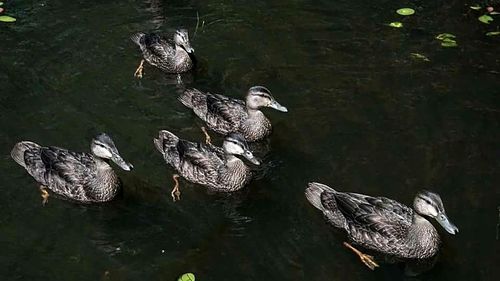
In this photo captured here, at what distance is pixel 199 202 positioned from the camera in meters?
11.6

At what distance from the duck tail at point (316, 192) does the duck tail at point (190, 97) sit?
321 cm

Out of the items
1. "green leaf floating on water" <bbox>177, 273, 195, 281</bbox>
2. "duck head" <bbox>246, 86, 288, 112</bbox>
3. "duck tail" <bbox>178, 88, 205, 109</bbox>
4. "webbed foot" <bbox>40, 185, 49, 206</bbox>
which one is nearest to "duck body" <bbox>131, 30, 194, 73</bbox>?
"duck tail" <bbox>178, 88, 205, 109</bbox>

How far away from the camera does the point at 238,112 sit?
13312 mm

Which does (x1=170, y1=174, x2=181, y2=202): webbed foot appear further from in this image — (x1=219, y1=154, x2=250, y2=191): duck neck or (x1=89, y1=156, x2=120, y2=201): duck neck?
(x1=89, y1=156, x2=120, y2=201): duck neck

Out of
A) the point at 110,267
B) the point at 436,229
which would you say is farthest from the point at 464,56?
the point at 110,267

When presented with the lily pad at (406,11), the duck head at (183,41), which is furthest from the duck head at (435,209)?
the lily pad at (406,11)

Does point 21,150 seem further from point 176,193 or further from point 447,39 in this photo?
point 447,39

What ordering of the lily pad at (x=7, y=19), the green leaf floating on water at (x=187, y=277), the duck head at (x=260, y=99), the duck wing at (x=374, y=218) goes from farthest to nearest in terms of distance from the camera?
the lily pad at (x=7, y=19), the duck head at (x=260, y=99), the duck wing at (x=374, y=218), the green leaf floating on water at (x=187, y=277)

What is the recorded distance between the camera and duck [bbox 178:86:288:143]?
13.0 m

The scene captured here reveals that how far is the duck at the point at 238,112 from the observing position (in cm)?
1303

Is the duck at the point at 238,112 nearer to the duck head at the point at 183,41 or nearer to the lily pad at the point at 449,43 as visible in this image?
the duck head at the point at 183,41

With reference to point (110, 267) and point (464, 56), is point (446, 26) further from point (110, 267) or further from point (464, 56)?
point (110, 267)

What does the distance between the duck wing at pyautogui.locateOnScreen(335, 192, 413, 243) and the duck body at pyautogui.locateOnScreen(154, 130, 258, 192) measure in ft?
5.76

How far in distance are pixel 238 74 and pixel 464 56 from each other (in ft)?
14.9
